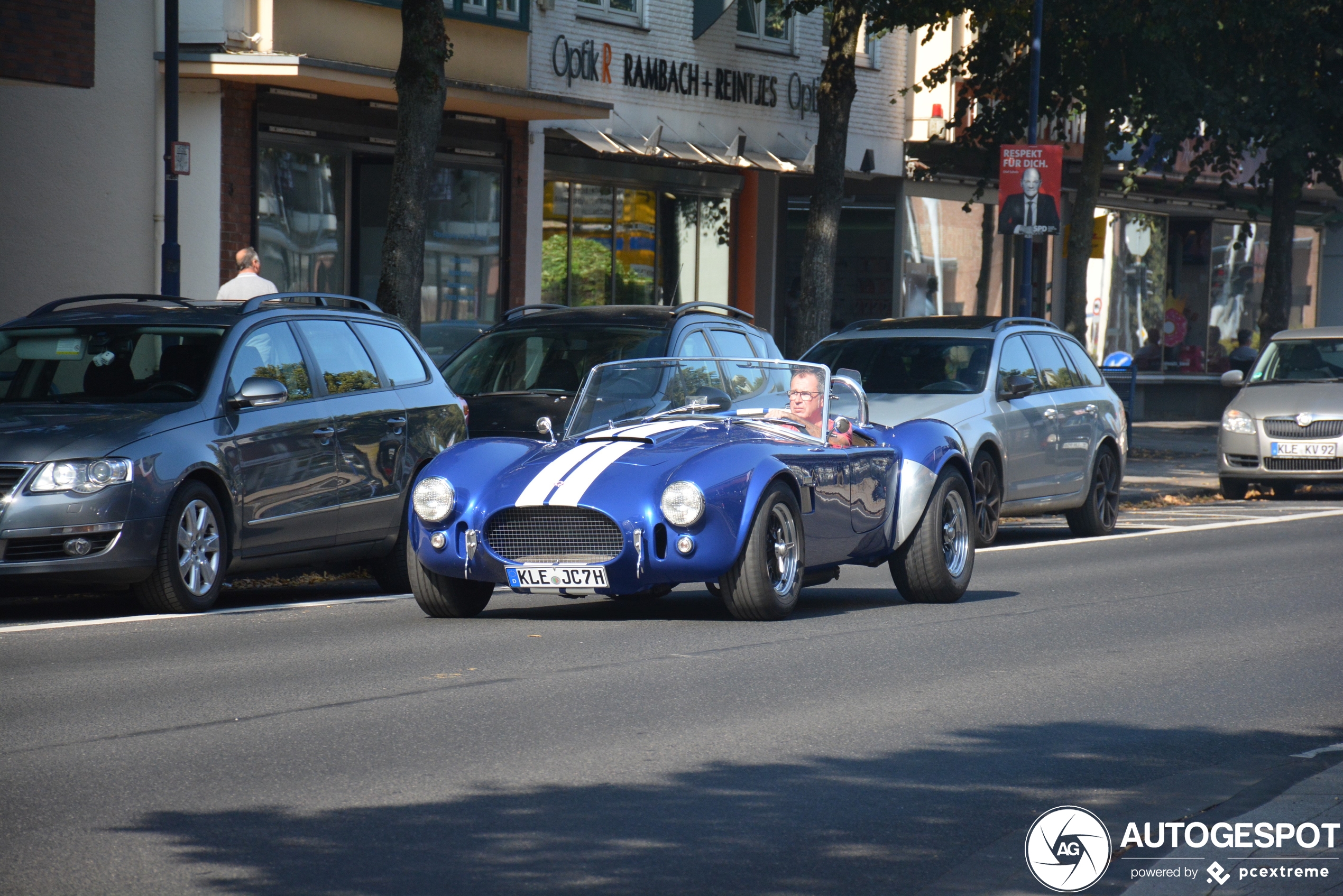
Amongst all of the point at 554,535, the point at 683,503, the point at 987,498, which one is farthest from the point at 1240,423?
the point at 554,535

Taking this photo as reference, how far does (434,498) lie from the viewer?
9.96m

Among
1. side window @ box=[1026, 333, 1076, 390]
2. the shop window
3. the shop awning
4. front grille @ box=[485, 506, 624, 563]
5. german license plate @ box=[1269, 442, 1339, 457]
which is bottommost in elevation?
german license plate @ box=[1269, 442, 1339, 457]

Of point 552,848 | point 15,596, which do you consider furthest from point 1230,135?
point 552,848

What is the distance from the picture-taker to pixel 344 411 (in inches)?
469

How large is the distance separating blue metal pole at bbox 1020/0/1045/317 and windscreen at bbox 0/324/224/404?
1535 centimetres

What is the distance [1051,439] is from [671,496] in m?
7.38

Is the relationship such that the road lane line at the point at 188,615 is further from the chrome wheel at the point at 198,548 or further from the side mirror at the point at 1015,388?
the side mirror at the point at 1015,388

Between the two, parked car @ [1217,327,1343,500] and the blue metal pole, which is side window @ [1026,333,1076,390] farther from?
the blue metal pole

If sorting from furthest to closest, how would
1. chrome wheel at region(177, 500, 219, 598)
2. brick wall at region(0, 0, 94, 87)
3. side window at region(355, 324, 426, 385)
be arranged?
brick wall at region(0, 0, 94, 87)
side window at region(355, 324, 426, 385)
chrome wheel at region(177, 500, 219, 598)

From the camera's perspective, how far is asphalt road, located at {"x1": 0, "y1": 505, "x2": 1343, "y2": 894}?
540cm

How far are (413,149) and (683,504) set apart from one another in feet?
24.3

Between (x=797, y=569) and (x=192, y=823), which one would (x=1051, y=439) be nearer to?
(x=797, y=569)

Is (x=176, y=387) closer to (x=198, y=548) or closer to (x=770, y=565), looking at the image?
(x=198, y=548)

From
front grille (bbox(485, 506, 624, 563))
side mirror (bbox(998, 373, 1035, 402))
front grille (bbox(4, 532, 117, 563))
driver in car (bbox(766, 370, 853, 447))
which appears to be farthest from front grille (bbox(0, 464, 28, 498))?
side mirror (bbox(998, 373, 1035, 402))
